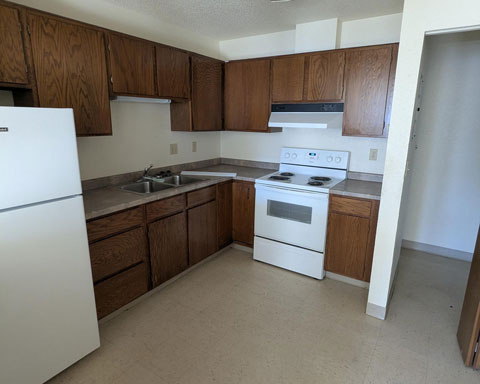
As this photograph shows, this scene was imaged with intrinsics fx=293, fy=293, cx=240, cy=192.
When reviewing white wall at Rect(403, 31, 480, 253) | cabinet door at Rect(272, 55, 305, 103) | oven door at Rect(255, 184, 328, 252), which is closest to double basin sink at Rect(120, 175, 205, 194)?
oven door at Rect(255, 184, 328, 252)

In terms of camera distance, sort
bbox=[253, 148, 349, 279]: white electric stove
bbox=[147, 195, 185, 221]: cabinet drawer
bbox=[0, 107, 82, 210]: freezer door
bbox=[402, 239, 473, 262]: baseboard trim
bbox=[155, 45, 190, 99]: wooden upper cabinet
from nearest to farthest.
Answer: bbox=[0, 107, 82, 210]: freezer door
bbox=[147, 195, 185, 221]: cabinet drawer
bbox=[155, 45, 190, 99]: wooden upper cabinet
bbox=[253, 148, 349, 279]: white electric stove
bbox=[402, 239, 473, 262]: baseboard trim

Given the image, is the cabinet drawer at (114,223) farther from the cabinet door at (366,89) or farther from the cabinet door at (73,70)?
the cabinet door at (366,89)

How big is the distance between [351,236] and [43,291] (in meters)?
2.31

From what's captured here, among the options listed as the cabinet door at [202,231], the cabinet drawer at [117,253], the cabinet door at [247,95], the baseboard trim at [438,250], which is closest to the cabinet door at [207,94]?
the cabinet door at [247,95]

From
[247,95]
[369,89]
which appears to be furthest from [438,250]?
[247,95]

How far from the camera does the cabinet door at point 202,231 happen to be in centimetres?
285

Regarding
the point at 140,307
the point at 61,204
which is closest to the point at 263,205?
the point at 140,307

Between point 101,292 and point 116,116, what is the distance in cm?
151

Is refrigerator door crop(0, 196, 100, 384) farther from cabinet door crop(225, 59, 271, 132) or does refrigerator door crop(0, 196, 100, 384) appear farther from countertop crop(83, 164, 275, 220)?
cabinet door crop(225, 59, 271, 132)

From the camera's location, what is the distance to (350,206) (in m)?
2.58

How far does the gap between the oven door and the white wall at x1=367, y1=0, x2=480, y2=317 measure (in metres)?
0.58

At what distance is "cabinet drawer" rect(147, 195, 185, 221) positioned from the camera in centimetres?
239

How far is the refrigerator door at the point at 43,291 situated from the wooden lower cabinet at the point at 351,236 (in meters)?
2.01

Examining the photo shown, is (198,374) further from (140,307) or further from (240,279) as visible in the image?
(240,279)
